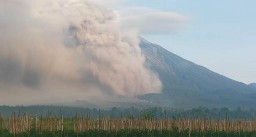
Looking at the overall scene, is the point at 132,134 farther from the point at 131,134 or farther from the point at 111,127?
the point at 111,127

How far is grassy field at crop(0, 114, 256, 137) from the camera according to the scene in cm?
4388

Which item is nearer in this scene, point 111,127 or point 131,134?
point 131,134

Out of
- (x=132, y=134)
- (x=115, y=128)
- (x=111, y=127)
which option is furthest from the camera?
(x=111, y=127)

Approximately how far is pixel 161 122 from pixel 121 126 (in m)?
4.10

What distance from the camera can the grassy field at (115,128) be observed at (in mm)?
43875

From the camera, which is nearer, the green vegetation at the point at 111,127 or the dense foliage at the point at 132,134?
the dense foliage at the point at 132,134

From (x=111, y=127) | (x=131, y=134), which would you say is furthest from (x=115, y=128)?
(x=131, y=134)

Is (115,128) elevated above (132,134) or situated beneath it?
elevated above

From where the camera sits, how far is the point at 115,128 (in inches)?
1921

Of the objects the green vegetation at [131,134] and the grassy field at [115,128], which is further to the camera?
the grassy field at [115,128]

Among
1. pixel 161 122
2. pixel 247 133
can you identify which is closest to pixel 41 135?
pixel 161 122

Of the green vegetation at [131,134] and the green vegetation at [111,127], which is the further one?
the green vegetation at [111,127]

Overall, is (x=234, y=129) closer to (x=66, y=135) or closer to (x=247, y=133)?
(x=247, y=133)

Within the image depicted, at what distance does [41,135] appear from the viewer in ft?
138
